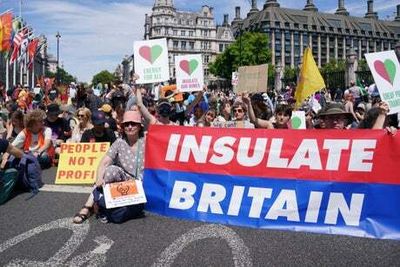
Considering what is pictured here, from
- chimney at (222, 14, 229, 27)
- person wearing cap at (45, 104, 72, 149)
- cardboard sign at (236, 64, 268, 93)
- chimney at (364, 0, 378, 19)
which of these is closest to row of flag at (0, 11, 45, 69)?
person wearing cap at (45, 104, 72, 149)

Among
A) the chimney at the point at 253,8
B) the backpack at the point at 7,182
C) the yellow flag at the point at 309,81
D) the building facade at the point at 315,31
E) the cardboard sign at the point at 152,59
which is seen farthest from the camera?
the chimney at the point at 253,8

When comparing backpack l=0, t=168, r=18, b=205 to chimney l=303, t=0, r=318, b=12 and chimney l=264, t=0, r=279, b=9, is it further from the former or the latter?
chimney l=303, t=0, r=318, b=12

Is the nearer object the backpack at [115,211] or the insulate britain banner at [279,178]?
the insulate britain banner at [279,178]

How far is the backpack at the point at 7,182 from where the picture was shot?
6607 mm

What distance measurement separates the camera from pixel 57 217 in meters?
5.83

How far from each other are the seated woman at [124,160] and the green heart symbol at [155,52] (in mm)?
3351

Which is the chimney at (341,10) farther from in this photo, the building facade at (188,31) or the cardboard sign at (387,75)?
the cardboard sign at (387,75)

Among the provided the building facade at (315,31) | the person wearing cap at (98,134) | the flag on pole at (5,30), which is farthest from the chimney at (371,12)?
the person wearing cap at (98,134)

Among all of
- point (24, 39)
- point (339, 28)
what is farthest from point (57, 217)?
point (339, 28)

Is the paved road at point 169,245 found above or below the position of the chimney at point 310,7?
below

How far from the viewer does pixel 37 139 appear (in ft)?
28.2

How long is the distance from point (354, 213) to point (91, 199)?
10.4 ft

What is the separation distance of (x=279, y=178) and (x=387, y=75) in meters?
2.13

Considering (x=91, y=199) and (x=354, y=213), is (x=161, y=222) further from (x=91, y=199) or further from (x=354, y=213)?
(x=354, y=213)
